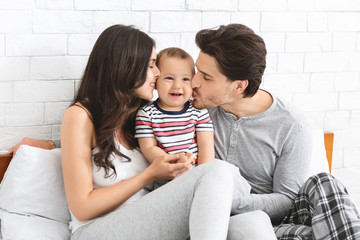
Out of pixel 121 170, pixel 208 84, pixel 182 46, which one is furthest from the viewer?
pixel 182 46

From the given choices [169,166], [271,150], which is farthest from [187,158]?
[271,150]

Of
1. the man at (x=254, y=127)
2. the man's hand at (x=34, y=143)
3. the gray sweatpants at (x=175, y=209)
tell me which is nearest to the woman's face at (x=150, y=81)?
the man at (x=254, y=127)

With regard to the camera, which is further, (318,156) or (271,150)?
(318,156)

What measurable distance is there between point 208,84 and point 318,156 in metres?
0.68

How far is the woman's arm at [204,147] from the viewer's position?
1.82 metres

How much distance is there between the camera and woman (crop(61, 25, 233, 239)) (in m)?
1.51

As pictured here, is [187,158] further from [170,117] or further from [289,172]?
[289,172]

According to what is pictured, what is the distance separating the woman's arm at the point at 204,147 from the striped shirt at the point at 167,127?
1.1 inches

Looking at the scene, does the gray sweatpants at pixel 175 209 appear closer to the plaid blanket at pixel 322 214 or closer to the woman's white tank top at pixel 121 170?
the woman's white tank top at pixel 121 170

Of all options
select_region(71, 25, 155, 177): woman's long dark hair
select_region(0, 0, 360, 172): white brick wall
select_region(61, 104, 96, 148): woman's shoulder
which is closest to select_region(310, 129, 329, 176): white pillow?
select_region(0, 0, 360, 172): white brick wall

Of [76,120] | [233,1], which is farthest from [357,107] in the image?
[76,120]

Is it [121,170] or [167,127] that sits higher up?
[167,127]

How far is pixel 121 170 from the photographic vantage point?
1734 millimetres

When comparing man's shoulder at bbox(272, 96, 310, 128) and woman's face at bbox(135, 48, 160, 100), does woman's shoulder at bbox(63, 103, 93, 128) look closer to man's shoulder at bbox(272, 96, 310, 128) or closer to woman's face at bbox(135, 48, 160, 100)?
woman's face at bbox(135, 48, 160, 100)
